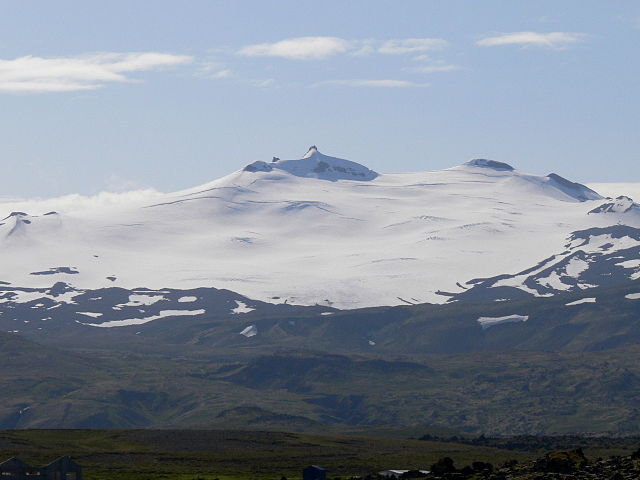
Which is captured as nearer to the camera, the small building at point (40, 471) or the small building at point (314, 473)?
the small building at point (40, 471)

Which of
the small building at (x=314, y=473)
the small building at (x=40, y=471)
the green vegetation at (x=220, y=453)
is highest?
the small building at (x=40, y=471)

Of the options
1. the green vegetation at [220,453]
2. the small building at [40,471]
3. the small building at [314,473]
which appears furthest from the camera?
the green vegetation at [220,453]

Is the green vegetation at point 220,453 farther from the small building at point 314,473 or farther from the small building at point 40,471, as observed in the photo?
the small building at point 314,473

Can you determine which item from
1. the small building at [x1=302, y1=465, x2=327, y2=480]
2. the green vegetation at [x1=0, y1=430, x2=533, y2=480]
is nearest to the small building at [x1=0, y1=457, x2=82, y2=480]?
the small building at [x1=302, y1=465, x2=327, y2=480]

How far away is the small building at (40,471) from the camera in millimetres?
91000

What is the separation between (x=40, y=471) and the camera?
314 ft

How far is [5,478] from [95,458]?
63209 mm

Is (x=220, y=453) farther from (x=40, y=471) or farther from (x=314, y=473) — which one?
(x=40, y=471)

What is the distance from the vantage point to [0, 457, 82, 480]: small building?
299 ft

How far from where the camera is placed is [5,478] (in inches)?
3573

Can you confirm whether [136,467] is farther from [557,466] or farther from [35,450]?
[557,466]

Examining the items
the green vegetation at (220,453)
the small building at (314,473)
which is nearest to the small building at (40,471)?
→ the small building at (314,473)

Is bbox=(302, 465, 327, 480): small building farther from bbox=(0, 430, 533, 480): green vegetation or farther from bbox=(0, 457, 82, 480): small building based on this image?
bbox=(0, 430, 533, 480): green vegetation

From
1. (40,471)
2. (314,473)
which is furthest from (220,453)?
(40,471)
